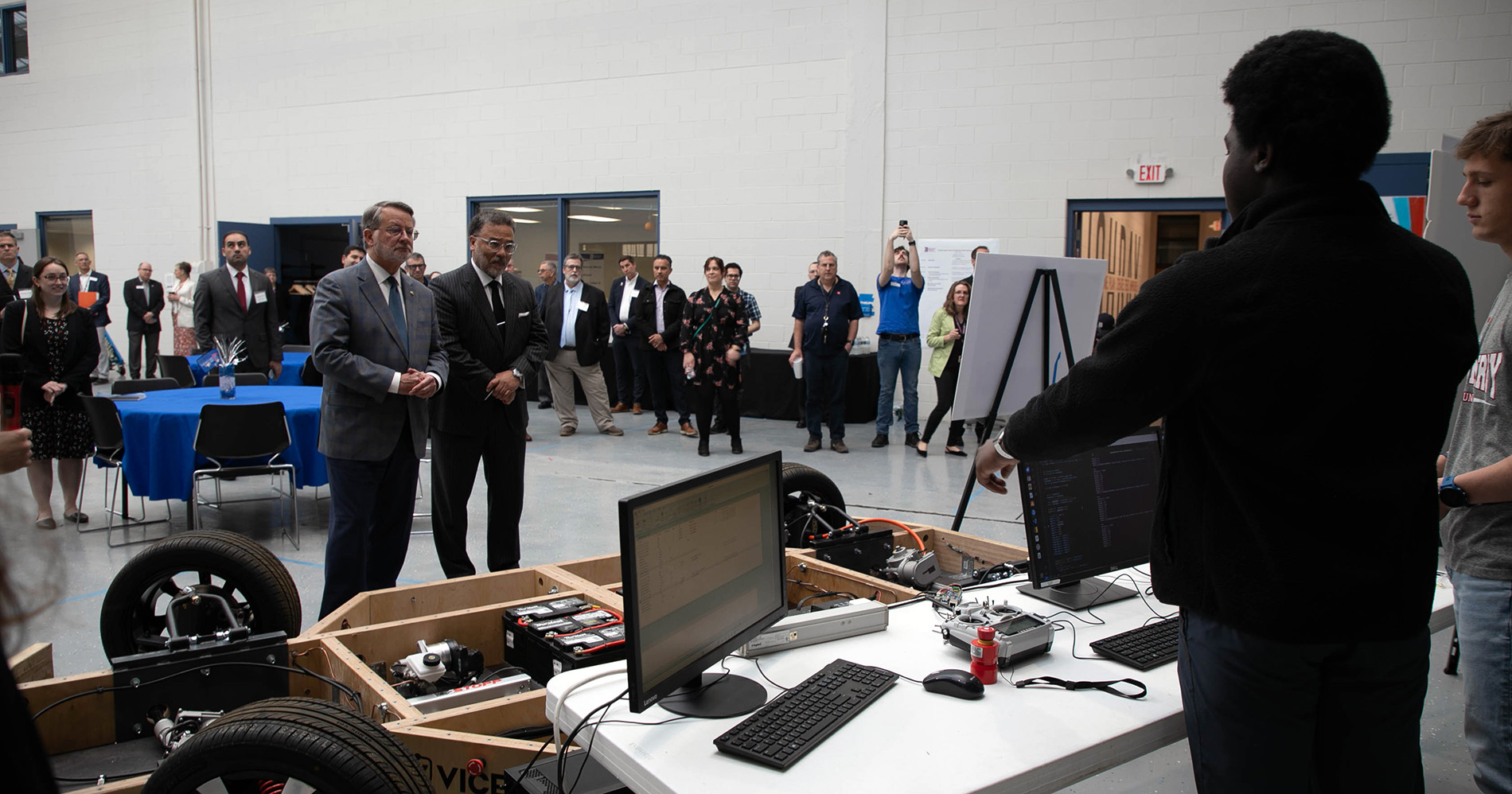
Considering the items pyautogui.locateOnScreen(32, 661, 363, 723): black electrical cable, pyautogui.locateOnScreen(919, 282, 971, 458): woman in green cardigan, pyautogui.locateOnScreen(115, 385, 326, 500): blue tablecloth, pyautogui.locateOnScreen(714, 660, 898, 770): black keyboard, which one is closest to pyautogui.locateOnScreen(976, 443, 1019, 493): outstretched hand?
pyautogui.locateOnScreen(714, 660, 898, 770): black keyboard

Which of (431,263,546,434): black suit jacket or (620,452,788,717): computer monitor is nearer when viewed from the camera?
(620,452,788,717): computer monitor

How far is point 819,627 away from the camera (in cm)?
196

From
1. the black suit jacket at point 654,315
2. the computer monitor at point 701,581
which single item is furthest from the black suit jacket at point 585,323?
the computer monitor at point 701,581

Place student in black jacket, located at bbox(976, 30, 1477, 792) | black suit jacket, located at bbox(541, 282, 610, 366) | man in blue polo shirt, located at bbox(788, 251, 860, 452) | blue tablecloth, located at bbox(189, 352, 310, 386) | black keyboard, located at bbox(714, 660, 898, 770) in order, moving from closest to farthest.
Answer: student in black jacket, located at bbox(976, 30, 1477, 792) < black keyboard, located at bbox(714, 660, 898, 770) < blue tablecloth, located at bbox(189, 352, 310, 386) < man in blue polo shirt, located at bbox(788, 251, 860, 452) < black suit jacket, located at bbox(541, 282, 610, 366)

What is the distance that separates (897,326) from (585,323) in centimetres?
277

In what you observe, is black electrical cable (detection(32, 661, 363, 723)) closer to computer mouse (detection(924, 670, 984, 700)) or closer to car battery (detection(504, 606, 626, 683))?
car battery (detection(504, 606, 626, 683))

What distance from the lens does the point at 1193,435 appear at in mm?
1354

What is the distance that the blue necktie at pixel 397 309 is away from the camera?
→ 3514mm

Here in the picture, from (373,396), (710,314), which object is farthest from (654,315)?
(373,396)

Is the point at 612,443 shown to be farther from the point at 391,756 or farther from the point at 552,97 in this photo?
the point at 391,756

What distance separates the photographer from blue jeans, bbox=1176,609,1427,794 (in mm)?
1256

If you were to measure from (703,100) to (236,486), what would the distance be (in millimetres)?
5931

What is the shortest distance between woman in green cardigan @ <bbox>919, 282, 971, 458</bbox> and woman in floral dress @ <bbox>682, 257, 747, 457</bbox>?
1.56 m

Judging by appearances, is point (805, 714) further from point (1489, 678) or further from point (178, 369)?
point (178, 369)
